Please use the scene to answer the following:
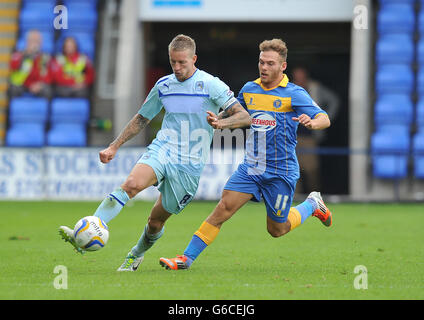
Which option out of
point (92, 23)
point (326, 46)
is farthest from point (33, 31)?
point (326, 46)

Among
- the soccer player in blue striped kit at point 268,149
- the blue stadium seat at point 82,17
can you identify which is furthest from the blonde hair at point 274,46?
the blue stadium seat at point 82,17

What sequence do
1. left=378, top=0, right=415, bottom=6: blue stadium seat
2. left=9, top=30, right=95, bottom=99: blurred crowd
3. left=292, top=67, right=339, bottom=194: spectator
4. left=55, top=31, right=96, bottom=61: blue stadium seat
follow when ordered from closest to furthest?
1. left=292, top=67, right=339, bottom=194: spectator
2. left=9, top=30, right=95, bottom=99: blurred crowd
3. left=378, top=0, right=415, bottom=6: blue stadium seat
4. left=55, top=31, right=96, bottom=61: blue stadium seat

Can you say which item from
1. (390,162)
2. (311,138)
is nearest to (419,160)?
(390,162)

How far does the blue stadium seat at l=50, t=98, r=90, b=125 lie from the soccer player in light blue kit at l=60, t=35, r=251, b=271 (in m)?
11.7

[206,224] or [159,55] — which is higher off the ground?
[159,55]

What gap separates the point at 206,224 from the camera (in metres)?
7.80

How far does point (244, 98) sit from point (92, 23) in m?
13.5

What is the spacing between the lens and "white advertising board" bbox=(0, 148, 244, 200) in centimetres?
1698

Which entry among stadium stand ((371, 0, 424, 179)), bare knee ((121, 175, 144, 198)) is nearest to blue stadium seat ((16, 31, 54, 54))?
stadium stand ((371, 0, 424, 179))

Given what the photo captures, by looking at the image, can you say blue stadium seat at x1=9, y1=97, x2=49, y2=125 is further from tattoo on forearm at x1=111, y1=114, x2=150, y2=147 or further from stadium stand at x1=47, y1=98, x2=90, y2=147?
tattoo on forearm at x1=111, y1=114, x2=150, y2=147

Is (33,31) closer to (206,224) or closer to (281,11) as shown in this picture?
(281,11)

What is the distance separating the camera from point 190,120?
7.68 m

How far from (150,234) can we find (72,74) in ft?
40.3

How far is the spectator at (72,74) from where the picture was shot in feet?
63.9
